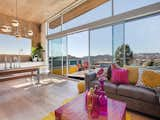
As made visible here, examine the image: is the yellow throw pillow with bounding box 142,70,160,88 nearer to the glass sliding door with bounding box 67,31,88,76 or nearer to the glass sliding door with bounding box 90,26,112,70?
the glass sliding door with bounding box 90,26,112,70

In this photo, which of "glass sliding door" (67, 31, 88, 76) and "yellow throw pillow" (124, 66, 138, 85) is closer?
"yellow throw pillow" (124, 66, 138, 85)

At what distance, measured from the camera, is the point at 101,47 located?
5.12m

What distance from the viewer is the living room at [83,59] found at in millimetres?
2344

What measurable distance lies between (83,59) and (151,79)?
3.96 meters

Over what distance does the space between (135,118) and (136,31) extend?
9.20ft

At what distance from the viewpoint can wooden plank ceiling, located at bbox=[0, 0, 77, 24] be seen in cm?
539

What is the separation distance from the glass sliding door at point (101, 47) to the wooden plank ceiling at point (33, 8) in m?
2.02

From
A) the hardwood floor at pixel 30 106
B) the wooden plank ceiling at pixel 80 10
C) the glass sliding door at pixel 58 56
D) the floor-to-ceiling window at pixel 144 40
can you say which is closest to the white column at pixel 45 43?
the glass sliding door at pixel 58 56

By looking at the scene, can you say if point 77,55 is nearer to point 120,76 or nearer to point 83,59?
point 83,59

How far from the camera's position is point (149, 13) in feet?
11.9

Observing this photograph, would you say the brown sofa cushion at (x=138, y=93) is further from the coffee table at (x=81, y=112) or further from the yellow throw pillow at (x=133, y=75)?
the coffee table at (x=81, y=112)

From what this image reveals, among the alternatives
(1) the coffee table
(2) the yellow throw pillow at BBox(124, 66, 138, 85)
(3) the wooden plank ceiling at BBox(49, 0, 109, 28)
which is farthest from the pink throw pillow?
(3) the wooden plank ceiling at BBox(49, 0, 109, 28)

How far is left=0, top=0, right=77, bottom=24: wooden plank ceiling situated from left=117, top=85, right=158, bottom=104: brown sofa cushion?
459cm

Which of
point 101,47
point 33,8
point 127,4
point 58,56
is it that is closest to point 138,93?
point 101,47
